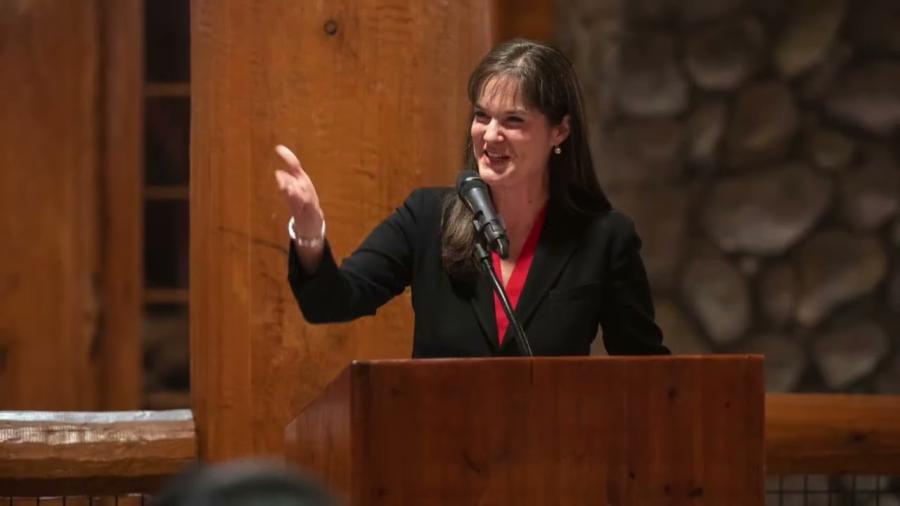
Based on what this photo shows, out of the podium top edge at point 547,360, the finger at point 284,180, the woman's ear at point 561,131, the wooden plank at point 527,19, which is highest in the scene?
the wooden plank at point 527,19

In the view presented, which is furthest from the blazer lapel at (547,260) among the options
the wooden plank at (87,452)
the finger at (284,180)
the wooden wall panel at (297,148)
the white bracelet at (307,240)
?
the wooden plank at (87,452)

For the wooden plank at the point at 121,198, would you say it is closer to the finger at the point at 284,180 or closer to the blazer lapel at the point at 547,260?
the blazer lapel at the point at 547,260

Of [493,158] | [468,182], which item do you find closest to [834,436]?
[493,158]

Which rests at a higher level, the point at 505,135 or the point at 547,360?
the point at 505,135

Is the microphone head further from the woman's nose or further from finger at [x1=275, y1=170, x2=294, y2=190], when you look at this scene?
finger at [x1=275, y1=170, x2=294, y2=190]

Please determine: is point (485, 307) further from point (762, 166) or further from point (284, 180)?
point (762, 166)

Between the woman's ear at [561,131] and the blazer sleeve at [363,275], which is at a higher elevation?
the woman's ear at [561,131]

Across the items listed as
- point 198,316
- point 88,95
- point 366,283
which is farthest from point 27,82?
point 366,283

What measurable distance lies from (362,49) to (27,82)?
56.7 inches

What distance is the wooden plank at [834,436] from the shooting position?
11.1 ft

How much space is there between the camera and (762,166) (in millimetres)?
3893

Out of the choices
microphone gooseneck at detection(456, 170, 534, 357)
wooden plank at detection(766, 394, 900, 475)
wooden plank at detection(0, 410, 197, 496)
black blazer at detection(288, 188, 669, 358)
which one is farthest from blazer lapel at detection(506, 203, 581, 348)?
wooden plank at detection(766, 394, 900, 475)

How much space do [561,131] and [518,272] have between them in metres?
0.24

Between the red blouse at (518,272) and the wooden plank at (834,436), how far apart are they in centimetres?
134
